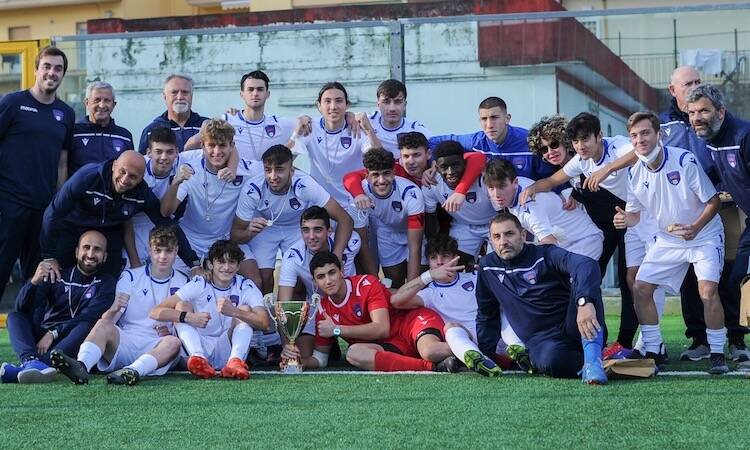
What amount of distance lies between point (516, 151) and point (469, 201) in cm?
54

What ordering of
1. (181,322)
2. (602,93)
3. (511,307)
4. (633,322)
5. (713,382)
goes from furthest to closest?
(602,93) → (633,322) → (181,322) → (511,307) → (713,382)

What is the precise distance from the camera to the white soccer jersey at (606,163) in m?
7.48

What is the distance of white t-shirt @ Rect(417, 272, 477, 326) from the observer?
7.40 m

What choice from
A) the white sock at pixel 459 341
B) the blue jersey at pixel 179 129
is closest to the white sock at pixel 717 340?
the white sock at pixel 459 341

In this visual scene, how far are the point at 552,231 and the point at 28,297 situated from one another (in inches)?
141

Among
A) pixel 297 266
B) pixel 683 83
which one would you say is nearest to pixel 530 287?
pixel 297 266

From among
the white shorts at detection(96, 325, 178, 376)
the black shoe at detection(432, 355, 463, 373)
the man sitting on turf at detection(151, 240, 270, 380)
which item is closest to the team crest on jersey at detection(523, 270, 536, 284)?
the black shoe at detection(432, 355, 463, 373)

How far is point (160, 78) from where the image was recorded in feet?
32.2

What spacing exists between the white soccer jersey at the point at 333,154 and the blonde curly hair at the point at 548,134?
1.31 meters

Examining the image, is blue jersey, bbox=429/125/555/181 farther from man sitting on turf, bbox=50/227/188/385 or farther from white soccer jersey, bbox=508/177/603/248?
man sitting on turf, bbox=50/227/188/385

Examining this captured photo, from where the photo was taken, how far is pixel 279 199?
799 centimetres

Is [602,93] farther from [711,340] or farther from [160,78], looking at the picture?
[160,78]

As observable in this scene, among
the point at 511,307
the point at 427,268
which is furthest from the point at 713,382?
the point at 427,268

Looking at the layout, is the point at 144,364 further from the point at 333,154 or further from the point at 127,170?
the point at 333,154
